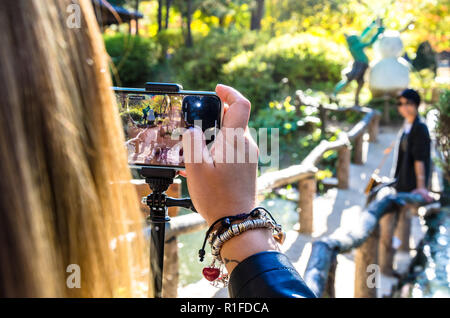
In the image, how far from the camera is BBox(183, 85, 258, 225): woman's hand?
705 mm

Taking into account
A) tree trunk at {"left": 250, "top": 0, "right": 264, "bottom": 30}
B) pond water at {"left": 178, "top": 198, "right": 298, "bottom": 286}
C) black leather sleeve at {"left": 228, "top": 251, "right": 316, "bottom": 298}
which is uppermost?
tree trunk at {"left": 250, "top": 0, "right": 264, "bottom": 30}

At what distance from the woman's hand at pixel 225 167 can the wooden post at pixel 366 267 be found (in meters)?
1.90

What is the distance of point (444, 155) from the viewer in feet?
13.5

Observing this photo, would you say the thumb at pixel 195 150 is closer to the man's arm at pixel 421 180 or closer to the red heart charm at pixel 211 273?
the red heart charm at pixel 211 273

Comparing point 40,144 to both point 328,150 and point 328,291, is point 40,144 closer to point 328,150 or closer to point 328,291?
point 328,291

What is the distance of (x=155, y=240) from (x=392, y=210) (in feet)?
8.57

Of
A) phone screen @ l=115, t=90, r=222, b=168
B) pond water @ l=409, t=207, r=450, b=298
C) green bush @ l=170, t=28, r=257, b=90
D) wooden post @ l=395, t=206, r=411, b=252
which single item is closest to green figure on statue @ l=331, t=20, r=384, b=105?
green bush @ l=170, t=28, r=257, b=90

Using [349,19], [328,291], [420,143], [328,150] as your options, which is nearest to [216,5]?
[349,19]

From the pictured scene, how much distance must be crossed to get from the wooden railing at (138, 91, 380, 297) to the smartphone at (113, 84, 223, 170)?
41.2 inches

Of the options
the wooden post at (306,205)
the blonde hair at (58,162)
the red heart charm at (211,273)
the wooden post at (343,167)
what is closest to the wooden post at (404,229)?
the wooden post at (306,205)

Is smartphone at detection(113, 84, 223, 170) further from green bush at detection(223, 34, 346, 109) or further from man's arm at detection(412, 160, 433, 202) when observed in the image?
green bush at detection(223, 34, 346, 109)

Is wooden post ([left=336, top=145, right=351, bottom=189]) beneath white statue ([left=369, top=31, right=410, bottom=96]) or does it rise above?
beneath

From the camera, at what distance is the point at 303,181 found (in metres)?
3.84

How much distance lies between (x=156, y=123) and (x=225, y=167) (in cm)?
19
